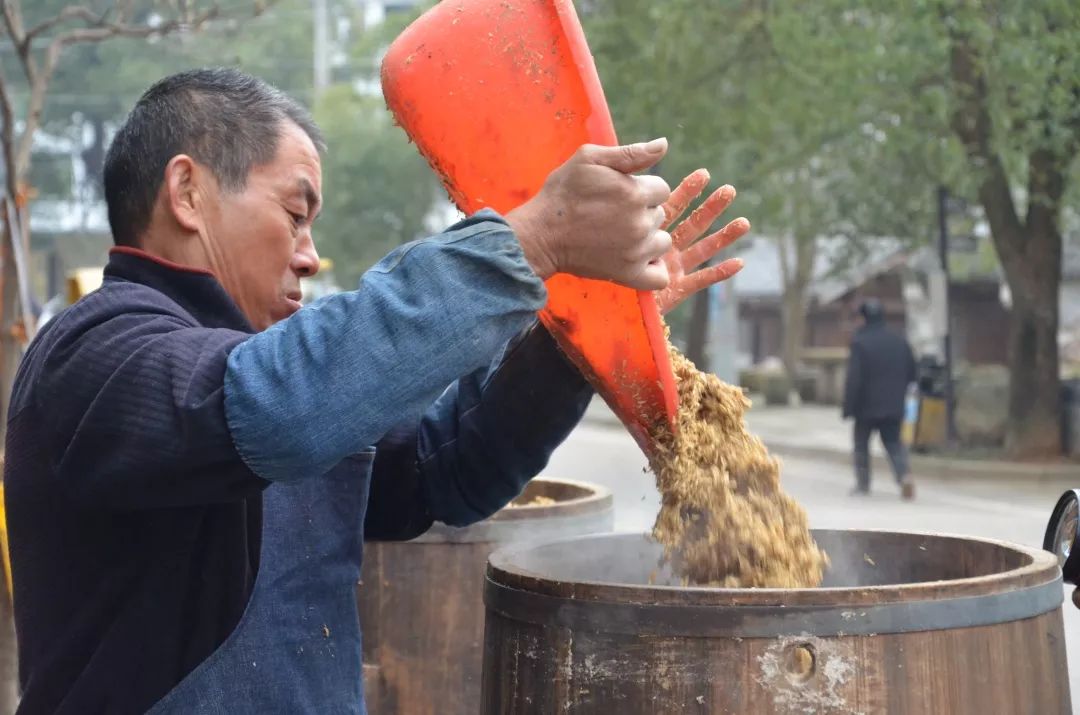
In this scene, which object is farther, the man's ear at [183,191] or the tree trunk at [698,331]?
the tree trunk at [698,331]

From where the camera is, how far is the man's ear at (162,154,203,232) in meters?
2.01

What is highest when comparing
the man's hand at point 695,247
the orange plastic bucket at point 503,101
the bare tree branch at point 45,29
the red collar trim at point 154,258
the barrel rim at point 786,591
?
the bare tree branch at point 45,29

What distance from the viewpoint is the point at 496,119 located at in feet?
6.67

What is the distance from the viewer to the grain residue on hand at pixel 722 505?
2.47 m

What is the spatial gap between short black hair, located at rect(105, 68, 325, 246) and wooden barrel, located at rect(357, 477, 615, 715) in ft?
5.39

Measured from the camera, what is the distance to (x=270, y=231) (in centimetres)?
206

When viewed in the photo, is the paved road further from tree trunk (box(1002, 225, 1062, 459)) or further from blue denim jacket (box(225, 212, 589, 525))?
blue denim jacket (box(225, 212, 589, 525))

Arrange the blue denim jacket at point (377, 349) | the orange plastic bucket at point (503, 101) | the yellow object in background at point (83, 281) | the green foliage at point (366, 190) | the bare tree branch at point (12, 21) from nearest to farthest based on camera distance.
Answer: the blue denim jacket at point (377, 349)
the orange plastic bucket at point (503, 101)
the bare tree branch at point (12, 21)
the yellow object in background at point (83, 281)
the green foliage at point (366, 190)

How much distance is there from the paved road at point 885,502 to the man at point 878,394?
14.7 inches

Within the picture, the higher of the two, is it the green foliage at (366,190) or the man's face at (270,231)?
the green foliage at (366,190)

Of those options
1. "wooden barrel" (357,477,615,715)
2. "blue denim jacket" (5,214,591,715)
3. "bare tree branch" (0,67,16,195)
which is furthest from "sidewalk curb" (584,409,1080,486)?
"blue denim jacket" (5,214,591,715)

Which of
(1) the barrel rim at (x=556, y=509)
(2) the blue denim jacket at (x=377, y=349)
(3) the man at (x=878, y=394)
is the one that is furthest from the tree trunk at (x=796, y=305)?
(2) the blue denim jacket at (x=377, y=349)

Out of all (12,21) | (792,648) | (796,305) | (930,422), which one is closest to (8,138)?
(12,21)

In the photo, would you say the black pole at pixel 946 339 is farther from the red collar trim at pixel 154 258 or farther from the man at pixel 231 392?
the red collar trim at pixel 154 258
